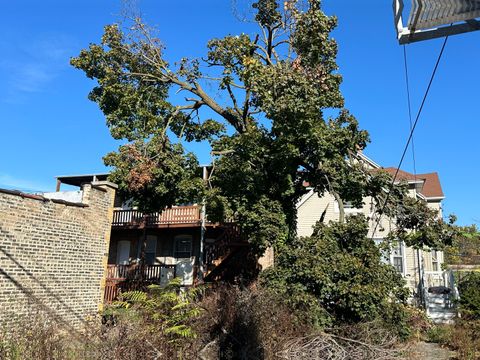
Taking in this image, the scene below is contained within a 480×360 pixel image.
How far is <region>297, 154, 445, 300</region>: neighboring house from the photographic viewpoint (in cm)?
2425

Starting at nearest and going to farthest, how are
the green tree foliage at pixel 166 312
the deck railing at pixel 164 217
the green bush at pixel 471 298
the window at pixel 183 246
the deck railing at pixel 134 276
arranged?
the green tree foliage at pixel 166 312
the green bush at pixel 471 298
the deck railing at pixel 134 276
the deck railing at pixel 164 217
the window at pixel 183 246

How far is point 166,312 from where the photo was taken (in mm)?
10375

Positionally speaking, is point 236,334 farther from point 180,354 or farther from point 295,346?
point 180,354

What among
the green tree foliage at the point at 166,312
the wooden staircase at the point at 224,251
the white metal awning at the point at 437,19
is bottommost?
the green tree foliage at the point at 166,312

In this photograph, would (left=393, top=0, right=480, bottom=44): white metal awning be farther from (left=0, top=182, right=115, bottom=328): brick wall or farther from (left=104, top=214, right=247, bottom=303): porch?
(left=104, top=214, right=247, bottom=303): porch

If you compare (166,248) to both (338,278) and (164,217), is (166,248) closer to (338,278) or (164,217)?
(164,217)

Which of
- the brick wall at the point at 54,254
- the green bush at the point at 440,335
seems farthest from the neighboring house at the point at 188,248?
the brick wall at the point at 54,254

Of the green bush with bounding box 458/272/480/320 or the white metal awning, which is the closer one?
the white metal awning

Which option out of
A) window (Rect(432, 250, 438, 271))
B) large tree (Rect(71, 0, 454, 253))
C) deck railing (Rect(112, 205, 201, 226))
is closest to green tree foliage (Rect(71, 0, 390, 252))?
large tree (Rect(71, 0, 454, 253))

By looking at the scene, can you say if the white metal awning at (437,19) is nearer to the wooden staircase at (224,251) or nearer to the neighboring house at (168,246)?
the neighboring house at (168,246)

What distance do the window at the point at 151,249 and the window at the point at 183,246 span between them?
140 centimetres

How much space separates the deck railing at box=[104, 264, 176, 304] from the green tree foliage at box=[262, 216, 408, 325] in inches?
385

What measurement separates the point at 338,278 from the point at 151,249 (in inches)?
653

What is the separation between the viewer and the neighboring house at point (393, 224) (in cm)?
2425
